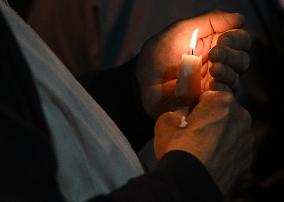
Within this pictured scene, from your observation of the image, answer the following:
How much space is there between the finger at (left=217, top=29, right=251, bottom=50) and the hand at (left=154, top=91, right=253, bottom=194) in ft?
0.48

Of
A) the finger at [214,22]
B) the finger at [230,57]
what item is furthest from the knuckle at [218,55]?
the finger at [214,22]

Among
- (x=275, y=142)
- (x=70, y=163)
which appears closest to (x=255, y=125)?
(x=275, y=142)

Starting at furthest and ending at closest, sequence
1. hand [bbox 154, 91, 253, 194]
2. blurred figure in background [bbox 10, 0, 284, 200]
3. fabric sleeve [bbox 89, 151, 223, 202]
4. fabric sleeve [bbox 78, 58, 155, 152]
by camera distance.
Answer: blurred figure in background [bbox 10, 0, 284, 200], fabric sleeve [bbox 78, 58, 155, 152], hand [bbox 154, 91, 253, 194], fabric sleeve [bbox 89, 151, 223, 202]

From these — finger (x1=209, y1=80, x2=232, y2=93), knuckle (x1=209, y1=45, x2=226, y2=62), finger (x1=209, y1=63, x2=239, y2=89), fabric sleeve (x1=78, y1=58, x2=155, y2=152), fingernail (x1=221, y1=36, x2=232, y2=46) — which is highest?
fingernail (x1=221, y1=36, x2=232, y2=46)

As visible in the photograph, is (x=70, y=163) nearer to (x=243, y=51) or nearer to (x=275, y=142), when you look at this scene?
(x=243, y=51)

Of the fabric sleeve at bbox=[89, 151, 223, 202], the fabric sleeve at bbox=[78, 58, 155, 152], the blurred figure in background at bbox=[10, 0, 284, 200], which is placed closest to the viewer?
the fabric sleeve at bbox=[89, 151, 223, 202]

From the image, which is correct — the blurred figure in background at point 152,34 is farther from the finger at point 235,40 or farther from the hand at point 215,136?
Result: the hand at point 215,136

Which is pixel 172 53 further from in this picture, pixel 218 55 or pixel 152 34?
pixel 152 34

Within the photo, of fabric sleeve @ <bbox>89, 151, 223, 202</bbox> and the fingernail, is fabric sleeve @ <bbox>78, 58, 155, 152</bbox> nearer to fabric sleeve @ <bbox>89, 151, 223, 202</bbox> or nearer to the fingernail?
the fingernail

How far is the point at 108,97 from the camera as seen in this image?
142 centimetres

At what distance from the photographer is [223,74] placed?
110 cm

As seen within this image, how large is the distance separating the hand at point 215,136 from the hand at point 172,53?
0.13m

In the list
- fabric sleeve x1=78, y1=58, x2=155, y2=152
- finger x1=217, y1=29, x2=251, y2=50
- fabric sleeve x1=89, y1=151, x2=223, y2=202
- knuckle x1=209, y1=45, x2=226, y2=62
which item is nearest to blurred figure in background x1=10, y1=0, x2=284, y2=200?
fabric sleeve x1=78, y1=58, x2=155, y2=152

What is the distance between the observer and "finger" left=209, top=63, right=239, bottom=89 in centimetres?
109
